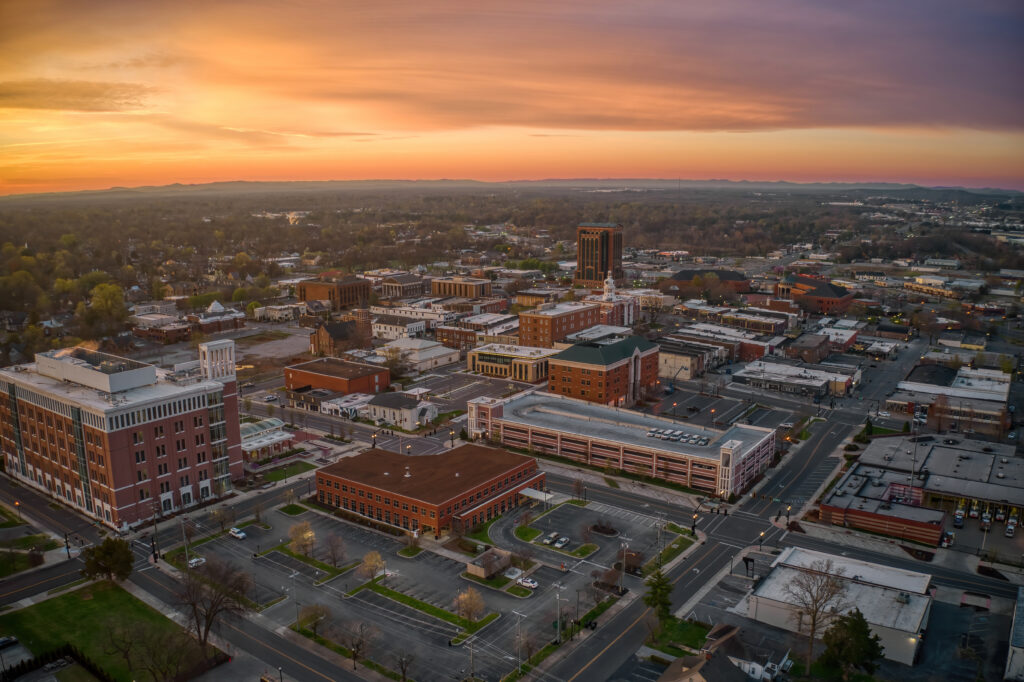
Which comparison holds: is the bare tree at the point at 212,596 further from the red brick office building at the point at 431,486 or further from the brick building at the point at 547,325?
the brick building at the point at 547,325

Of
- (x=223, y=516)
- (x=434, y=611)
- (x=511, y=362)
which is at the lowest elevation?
(x=434, y=611)

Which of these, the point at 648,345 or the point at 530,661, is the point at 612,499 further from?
the point at 648,345

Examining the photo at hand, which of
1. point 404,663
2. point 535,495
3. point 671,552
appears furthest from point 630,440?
point 404,663

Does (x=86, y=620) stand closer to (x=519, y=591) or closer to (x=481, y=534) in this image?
(x=481, y=534)

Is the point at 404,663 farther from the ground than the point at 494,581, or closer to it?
farther from the ground

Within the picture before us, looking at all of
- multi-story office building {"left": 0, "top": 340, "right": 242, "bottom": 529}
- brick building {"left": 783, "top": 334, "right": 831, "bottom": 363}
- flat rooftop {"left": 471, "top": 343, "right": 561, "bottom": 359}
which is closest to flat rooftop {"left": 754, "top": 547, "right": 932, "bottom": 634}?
multi-story office building {"left": 0, "top": 340, "right": 242, "bottom": 529}

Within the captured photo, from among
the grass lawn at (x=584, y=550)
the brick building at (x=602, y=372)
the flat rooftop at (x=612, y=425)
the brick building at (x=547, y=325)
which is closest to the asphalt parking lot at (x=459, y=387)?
the brick building at (x=602, y=372)
